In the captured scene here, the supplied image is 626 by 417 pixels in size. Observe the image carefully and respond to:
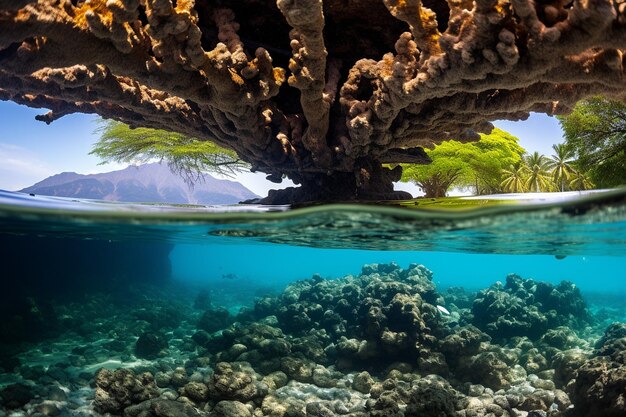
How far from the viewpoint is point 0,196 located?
363 inches

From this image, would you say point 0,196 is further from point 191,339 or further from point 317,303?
point 317,303

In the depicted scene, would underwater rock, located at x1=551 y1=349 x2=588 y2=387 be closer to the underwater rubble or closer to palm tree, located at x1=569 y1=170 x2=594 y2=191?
the underwater rubble

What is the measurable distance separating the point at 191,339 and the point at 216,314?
2785mm

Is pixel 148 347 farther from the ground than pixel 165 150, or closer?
closer

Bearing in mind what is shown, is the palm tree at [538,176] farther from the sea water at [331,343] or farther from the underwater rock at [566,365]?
the underwater rock at [566,365]

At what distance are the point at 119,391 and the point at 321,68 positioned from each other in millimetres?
8435

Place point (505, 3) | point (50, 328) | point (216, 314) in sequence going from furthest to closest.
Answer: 1. point (216, 314)
2. point (50, 328)
3. point (505, 3)

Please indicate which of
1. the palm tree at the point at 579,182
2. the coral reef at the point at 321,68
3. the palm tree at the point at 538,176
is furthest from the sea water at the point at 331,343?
the palm tree at the point at 538,176

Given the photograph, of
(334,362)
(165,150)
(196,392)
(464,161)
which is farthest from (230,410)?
(464,161)

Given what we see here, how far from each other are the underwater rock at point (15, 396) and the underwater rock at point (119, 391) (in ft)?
5.60

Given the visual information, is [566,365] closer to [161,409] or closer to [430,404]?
[430,404]

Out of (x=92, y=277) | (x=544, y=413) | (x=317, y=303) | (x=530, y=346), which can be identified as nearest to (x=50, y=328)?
(x=92, y=277)

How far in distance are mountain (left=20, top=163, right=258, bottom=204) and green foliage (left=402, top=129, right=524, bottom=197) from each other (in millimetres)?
11987

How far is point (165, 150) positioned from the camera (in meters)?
17.0
